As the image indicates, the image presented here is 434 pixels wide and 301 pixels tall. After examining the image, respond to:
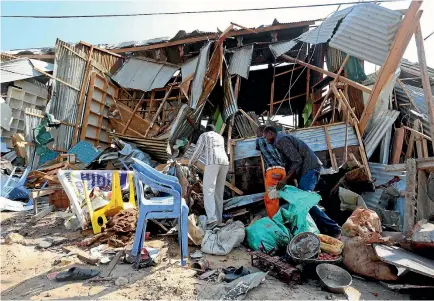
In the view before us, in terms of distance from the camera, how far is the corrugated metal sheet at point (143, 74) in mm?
9864

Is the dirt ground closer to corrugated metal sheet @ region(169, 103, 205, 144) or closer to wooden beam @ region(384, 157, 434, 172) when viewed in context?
wooden beam @ region(384, 157, 434, 172)

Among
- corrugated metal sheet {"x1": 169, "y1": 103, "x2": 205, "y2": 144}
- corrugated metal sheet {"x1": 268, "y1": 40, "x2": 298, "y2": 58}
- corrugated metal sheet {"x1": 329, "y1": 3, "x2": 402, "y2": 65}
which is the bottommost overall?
corrugated metal sheet {"x1": 169, "y1": 103, "x2": 205, "y2": 144}

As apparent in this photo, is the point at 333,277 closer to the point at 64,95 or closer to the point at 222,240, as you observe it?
the point at 222,240

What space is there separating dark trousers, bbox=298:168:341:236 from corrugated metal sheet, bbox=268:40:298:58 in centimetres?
542

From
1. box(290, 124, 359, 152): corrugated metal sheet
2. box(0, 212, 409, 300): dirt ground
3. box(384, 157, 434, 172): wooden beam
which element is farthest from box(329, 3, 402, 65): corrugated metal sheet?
box(0, 212, 409, 300): dirt ground

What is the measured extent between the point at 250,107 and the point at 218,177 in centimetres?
652

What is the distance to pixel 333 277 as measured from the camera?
2.91m

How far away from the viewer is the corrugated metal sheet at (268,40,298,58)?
865 centimetres

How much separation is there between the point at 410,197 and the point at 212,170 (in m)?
2.64

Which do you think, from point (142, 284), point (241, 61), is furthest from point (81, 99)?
point (142, 284)

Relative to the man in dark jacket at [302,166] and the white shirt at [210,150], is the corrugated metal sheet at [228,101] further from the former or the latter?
the man in dark jacket at [302,166]

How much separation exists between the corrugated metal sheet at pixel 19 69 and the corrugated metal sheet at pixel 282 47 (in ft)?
25.0

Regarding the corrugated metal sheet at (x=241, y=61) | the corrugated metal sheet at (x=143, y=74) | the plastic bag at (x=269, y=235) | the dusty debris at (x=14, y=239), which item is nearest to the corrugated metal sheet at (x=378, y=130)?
the plastic bag at (x=269, y=235)

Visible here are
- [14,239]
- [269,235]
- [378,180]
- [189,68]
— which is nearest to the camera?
[269,235]
